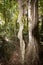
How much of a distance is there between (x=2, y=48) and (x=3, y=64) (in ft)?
4.11

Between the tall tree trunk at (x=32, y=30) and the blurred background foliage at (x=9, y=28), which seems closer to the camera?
the tall tree trunk at (x=32, y=30)

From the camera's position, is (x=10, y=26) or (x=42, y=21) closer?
(x=10, y=26)

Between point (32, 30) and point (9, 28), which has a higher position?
point (9, 28)

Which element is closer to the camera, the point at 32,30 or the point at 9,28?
the point at 32,30

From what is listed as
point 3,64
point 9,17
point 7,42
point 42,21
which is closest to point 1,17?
point 9,17

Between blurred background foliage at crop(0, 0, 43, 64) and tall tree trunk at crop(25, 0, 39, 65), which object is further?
blurred background foliage at crop(0, 0, 43, 64)

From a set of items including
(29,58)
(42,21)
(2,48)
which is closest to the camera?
(29,58)

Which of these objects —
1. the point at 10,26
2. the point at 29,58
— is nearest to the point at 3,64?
the point at 29,58

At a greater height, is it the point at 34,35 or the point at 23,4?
the point at 23,4

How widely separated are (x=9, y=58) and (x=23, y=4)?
2.29 m

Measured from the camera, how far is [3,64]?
6625 mm

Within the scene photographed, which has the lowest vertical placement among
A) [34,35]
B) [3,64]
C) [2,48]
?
[3,64]

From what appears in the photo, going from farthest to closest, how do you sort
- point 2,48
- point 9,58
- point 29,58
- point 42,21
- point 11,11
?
point 42,21 → point 11,11 → point 2,48 → point 9,58 → point 29,58

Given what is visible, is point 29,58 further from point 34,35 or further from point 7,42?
point 7,42
